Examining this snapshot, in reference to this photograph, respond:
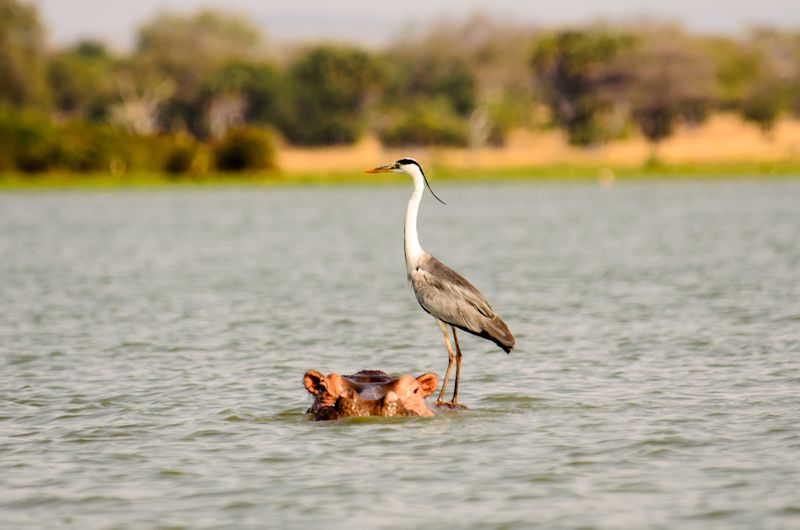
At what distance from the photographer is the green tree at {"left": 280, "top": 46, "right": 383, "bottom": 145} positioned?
97.7 m

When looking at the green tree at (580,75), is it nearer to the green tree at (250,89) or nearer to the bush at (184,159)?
the green tree at (250,89)

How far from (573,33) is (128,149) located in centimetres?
3267

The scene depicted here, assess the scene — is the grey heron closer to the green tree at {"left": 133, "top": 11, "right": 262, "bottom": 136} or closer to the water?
the water

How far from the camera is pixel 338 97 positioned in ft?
327

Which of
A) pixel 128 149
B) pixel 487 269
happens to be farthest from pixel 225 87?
pixel 487 269

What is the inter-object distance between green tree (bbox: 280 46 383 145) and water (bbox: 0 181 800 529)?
209 feet

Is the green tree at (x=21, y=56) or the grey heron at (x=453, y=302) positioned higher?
the green tree at (x=21, y=56)

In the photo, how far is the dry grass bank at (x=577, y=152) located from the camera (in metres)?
91.0

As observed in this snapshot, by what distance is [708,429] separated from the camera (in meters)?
11.9

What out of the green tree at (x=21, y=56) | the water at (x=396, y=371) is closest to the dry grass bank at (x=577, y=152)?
the green tree at (x=21, y=56)

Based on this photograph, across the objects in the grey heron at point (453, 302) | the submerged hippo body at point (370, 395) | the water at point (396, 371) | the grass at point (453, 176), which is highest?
the grey heron at point (453, 302)

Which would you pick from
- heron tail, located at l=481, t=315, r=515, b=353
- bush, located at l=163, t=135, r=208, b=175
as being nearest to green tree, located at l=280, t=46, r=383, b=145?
bush, located at l=163, t=135, r=208, b=175

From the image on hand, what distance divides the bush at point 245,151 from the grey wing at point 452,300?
67.8m

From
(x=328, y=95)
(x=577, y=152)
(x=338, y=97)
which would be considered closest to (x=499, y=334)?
(x=577, y=152)
